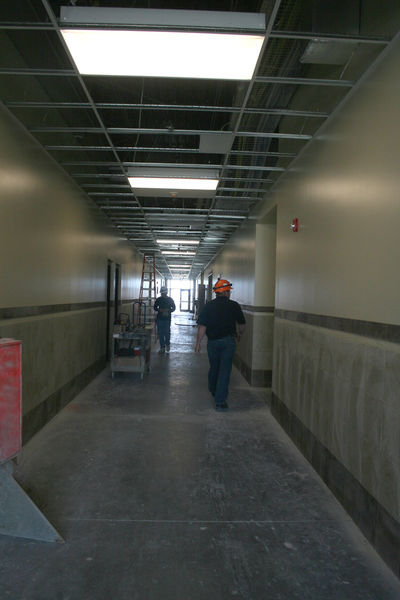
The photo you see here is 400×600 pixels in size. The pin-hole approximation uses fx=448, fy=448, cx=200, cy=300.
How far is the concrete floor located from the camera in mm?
2318

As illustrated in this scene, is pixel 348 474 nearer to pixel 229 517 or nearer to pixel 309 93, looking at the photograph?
pixel 229 517

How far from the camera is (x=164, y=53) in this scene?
119 inches

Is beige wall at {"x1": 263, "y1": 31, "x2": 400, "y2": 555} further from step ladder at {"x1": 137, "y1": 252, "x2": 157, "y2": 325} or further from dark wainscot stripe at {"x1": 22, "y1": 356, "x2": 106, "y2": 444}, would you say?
step ladder at {"x1": 137, "y1": 252, "x2": 157, "y2": 325}

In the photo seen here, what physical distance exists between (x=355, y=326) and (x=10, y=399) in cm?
229

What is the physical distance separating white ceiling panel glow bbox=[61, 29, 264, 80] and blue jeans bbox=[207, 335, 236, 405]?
3260mm

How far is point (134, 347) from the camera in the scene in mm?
7695

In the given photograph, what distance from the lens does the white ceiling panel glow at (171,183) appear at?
5715 millimetres

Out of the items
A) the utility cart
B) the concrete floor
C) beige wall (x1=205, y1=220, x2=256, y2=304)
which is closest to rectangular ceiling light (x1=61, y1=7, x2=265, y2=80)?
the concrete floor

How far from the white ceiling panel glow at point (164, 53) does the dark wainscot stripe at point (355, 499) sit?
295 cm

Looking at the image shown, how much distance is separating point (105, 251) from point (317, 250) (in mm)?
5575

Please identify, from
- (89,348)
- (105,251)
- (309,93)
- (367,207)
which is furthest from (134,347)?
(367,207)

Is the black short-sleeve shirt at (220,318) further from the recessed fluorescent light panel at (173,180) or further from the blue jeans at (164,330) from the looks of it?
the blue jeans at (164,330)

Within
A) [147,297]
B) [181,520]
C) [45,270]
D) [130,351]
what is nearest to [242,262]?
[130,351]

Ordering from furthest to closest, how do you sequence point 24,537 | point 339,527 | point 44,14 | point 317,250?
point 44,14, point 317,250, point 339,527, point 24,537
